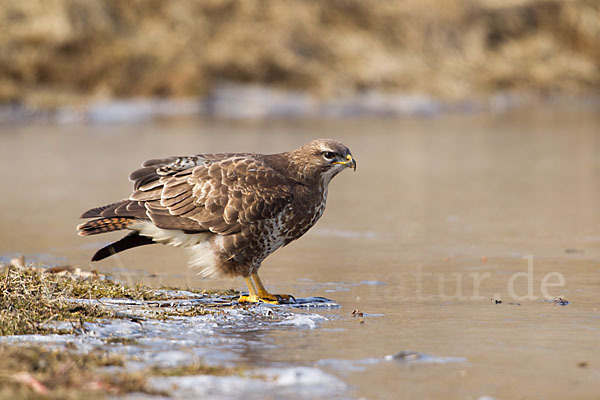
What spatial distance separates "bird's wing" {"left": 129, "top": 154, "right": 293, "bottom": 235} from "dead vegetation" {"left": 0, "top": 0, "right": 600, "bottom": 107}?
992 cm

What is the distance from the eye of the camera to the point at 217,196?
562 centimetres

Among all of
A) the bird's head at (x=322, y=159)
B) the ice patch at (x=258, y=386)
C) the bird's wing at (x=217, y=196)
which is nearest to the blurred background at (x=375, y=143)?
the ice patch at (x=258, y=386)

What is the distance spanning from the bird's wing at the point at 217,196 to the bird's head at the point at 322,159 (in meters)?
0.20

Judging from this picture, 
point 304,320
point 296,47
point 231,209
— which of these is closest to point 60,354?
point 304,320

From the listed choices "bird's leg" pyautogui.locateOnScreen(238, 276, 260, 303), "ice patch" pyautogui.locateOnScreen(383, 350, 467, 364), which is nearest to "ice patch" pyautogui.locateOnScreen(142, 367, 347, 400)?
"ice patch" pyautogui.locateOnScreen(383, 350, 467, 364)

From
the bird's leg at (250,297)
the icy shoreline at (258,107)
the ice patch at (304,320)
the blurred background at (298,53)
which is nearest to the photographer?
the ice patch at (304,320)

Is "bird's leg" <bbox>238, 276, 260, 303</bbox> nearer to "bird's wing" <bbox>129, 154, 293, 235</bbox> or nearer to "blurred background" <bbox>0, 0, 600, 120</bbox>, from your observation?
"bird's wing" <bbox>129, 154, 293, 235</bbox>

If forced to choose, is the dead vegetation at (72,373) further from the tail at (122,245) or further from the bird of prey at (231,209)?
Result: the tail at (122,245)

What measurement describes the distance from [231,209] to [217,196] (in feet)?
0.48

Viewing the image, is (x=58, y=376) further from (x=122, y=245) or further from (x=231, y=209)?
(x=122, y=245)

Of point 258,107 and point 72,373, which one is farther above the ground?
point 258,107

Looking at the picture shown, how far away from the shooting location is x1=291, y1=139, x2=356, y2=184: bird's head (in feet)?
19.1

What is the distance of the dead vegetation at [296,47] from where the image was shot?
51.7ft

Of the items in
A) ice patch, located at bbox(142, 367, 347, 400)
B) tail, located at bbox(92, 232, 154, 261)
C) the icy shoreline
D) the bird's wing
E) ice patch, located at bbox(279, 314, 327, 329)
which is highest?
the icy shoreline
